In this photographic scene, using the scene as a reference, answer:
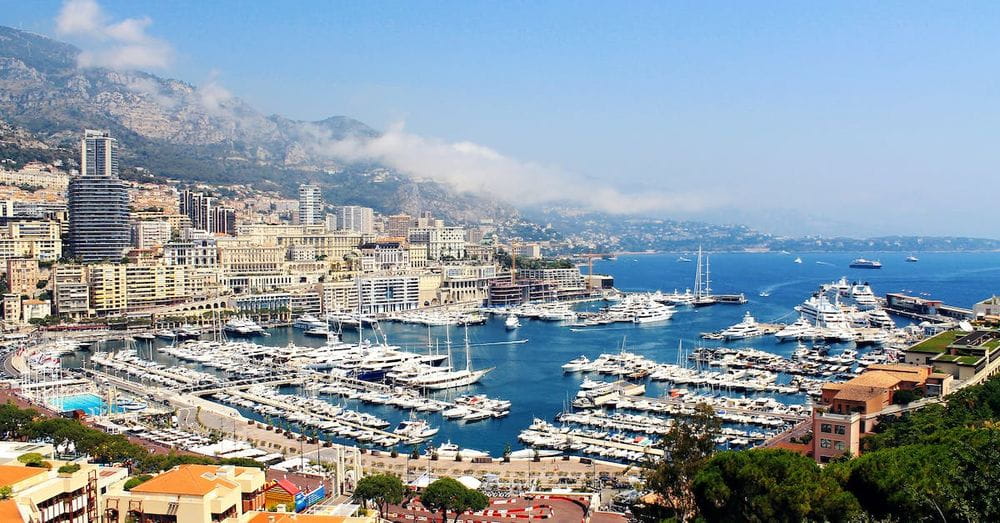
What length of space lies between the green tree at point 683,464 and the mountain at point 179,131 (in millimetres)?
75509

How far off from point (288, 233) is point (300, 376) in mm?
38173

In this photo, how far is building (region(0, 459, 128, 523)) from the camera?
930 cm

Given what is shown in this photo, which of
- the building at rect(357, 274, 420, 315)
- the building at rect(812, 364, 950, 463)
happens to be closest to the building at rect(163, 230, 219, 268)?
the building at rect(357, 274, 420, 315)

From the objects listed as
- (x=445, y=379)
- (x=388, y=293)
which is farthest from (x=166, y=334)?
(x=445, y=379)

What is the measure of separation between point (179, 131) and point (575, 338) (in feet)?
313

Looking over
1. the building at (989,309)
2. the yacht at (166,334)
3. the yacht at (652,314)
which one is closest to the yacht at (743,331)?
the yacht at (652,314)

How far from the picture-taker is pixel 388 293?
55.2 m

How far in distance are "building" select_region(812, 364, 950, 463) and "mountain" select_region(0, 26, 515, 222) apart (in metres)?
74.4

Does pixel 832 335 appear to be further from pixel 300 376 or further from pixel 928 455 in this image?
pixel 928 455

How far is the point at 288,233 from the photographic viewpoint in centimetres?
6738

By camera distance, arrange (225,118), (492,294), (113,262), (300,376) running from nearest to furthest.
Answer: (300,376), (113,262), (492,294), (225,118)

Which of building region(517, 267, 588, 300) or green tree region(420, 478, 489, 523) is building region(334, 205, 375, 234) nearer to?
building region(517, 267, 588, 300)

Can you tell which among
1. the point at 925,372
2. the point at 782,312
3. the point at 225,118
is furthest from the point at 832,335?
the point at 225,118

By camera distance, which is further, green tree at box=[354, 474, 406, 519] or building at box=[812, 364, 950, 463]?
building at box=[812, 364, 950, 463]
